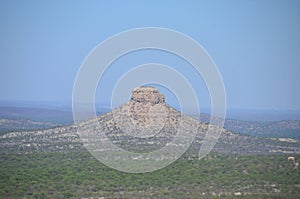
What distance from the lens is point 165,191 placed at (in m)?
56.1

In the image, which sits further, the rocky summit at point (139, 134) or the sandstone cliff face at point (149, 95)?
the sandstone cliff face at point (149, 95)

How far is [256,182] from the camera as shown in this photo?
197ft

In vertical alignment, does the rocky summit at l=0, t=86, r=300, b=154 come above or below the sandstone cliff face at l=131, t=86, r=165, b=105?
below

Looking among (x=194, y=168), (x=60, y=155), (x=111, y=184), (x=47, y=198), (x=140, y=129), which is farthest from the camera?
(x=140, y=129)

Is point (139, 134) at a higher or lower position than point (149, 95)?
lower

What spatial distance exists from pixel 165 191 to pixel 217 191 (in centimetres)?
439

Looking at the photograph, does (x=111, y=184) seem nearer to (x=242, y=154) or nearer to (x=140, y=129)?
(x=242, y=154)

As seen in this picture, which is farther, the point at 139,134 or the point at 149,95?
the point at 149,95

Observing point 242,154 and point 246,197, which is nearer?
point 246,197

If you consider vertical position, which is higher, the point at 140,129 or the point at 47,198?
the point at 140,129

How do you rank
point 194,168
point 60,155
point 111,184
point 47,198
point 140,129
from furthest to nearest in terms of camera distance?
1. point 140,129
2. point 60,155
3. point 194,168
4. point 111,184
5. point 47,198

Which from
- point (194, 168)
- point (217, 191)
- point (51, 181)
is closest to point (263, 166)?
point (194, 168)

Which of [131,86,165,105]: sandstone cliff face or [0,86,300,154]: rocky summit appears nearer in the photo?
[0,86,300,154]: rocky summit

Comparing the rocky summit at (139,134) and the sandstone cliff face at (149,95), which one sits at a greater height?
the sandstone cliff face at (149,95)
